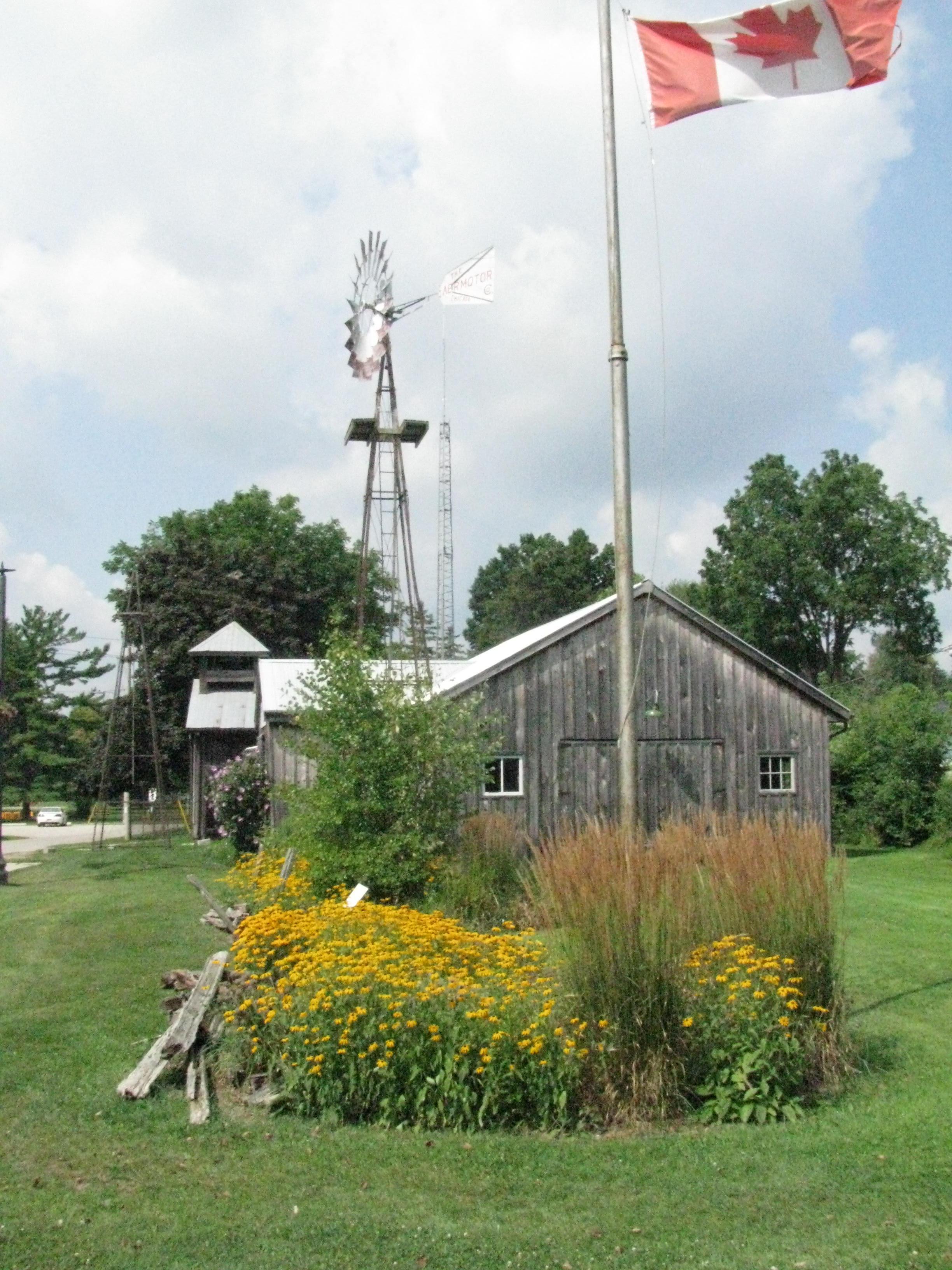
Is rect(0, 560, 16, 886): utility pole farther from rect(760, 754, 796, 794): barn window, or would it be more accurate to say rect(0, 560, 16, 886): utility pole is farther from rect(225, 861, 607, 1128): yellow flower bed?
rect(225, 861, 607, 1128): yellow flower bed

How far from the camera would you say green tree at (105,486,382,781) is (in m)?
49.0

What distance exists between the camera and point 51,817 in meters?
64.6

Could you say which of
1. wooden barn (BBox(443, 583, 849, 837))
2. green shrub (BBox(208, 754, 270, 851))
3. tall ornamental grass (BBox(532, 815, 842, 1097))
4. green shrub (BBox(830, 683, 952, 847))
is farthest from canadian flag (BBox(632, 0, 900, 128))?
green shrub (BBox(830, 683, 952, 847))

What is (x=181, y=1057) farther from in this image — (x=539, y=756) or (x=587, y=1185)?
(x=539, y=756)

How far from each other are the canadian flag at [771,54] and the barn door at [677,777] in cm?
1381

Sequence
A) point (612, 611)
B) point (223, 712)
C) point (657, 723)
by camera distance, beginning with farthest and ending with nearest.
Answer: point (223, 712) → point (657, 723) → point (612, 611)

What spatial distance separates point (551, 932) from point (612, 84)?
6.98 metres

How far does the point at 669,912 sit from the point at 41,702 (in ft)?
233

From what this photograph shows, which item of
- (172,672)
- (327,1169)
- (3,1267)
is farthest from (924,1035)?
(172,672)

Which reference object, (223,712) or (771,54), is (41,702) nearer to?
(223,712)

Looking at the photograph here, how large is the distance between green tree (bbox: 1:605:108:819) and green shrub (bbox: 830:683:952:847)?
4717cm

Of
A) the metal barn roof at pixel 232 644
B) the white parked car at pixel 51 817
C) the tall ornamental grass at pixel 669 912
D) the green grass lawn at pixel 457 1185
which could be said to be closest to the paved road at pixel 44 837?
the white parked car at pixel 51 817

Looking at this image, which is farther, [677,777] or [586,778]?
[677,777]

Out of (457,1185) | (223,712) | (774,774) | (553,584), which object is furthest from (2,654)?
(553,584)
